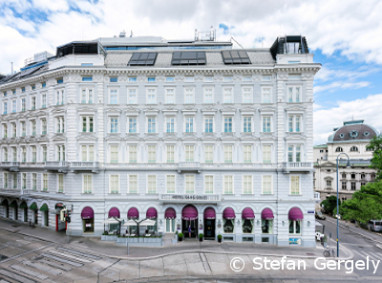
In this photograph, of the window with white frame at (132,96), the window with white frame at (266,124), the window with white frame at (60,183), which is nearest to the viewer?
the window with white frame at (266,124)

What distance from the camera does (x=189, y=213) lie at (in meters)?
27.6

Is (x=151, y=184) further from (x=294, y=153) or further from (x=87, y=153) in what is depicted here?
(x=294, y=153)

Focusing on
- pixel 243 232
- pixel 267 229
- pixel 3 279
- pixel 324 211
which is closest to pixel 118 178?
pixel 3 279

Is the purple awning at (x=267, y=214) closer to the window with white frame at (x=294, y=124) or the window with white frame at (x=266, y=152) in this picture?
the window with white frame at (x=266, y=152)

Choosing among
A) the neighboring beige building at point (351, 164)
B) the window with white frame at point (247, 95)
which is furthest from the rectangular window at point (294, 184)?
the neighboring beige building at point (351, 164)

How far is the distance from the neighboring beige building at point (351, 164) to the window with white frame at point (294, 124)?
27.4 meters

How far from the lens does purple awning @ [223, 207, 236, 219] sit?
27464mm

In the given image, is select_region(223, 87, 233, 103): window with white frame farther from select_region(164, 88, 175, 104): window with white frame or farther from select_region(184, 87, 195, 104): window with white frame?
select_region(164, 88, 175, 104): window with white frame

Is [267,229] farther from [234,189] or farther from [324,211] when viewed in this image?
[324,211]

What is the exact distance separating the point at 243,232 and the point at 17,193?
34542mm

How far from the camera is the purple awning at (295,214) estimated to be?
26906mm

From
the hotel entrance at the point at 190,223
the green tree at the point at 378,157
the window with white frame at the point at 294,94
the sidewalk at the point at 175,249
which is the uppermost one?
the window with white frame at the point at 294,94

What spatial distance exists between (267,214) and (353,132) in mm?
51246

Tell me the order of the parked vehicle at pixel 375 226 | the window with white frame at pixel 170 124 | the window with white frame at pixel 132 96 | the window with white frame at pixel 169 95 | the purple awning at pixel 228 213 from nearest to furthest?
the purple awning at pixel 228 213, the window with white frame at pixel 170 124, the window with white frame at pixel 169 95, the window with white frame at pixel 132 96, the parked vehicle at pixel 375 226
